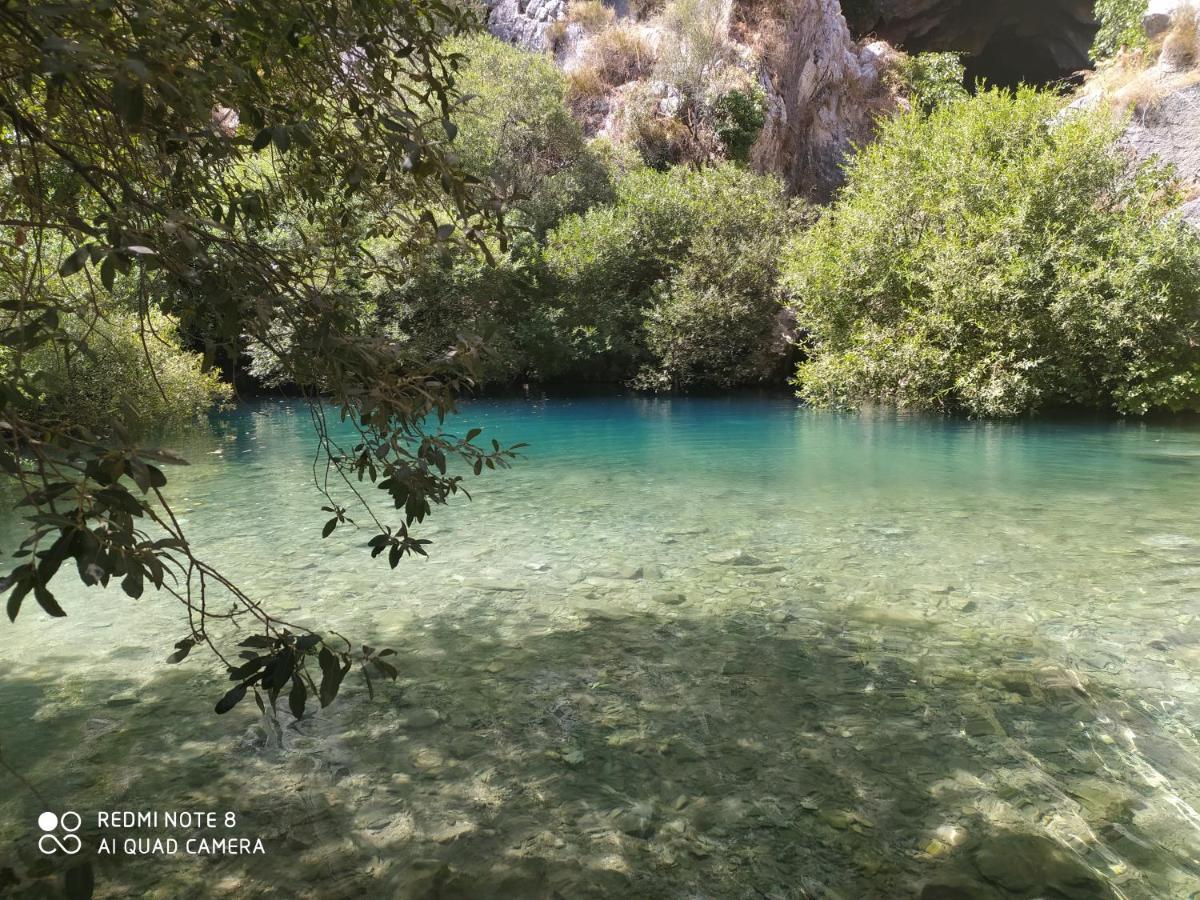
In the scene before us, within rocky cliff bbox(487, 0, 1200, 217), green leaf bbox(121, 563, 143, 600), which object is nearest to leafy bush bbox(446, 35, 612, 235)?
rocky cliff bbox(487, 0, 1200, 217)

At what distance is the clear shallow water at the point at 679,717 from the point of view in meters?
2.79

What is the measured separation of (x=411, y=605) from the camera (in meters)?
5.61

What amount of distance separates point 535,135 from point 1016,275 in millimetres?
18974

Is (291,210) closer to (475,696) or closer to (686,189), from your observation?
(475,696)

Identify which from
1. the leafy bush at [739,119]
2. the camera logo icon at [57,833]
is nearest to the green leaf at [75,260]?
the camera logo icon at [57,833]

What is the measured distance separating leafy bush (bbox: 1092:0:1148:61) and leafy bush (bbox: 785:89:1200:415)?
1196cm

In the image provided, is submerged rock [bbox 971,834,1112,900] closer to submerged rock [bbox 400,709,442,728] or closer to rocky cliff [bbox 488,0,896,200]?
submerged rock [bbox 400,709,442,728]

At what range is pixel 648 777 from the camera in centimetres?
335

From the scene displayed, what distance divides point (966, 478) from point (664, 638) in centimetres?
738

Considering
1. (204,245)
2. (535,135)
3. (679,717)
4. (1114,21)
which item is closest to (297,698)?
(204,245)

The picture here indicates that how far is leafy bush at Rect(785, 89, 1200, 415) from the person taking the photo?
60.2 feet

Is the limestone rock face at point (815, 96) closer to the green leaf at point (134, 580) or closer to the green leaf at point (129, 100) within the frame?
the green leaf at point (129, 100)

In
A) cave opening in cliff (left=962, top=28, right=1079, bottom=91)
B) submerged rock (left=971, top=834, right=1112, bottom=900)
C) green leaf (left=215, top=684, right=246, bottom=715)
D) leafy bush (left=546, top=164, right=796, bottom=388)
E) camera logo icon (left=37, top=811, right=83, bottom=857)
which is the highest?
cave opening in cliff (left=962, top=28, right=1079, bottom=91)

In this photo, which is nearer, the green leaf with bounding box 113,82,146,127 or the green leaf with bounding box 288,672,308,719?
the green leaf with bounding box 113,82,146,127
